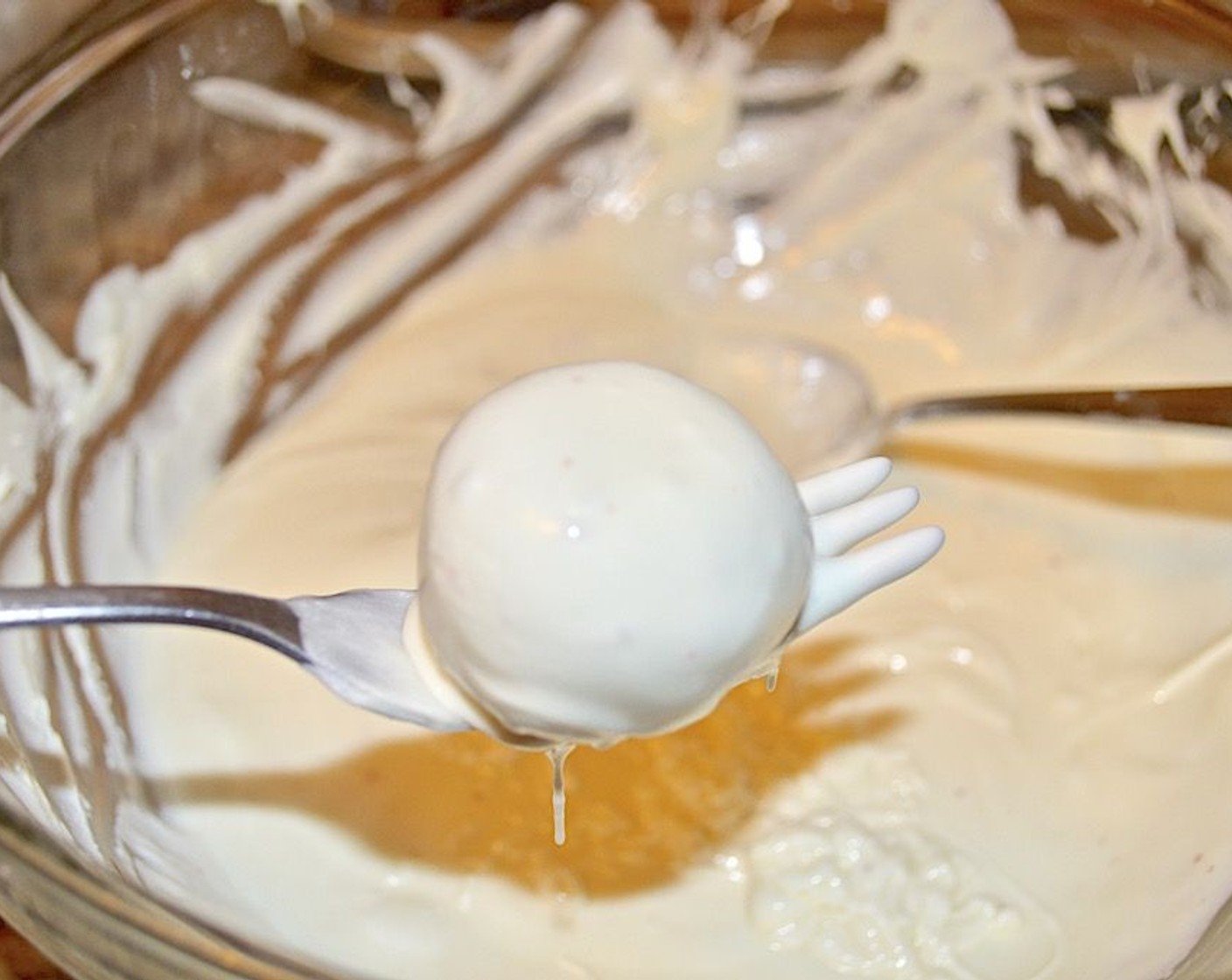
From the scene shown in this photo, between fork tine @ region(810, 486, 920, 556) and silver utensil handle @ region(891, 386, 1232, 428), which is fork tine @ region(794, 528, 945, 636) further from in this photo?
silver utensil handle @ region(891, 386, 1232, 428)

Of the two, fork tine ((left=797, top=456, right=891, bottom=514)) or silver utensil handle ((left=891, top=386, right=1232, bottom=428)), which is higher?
fork tine ((left=797, top=456, right=891, bottom=514))

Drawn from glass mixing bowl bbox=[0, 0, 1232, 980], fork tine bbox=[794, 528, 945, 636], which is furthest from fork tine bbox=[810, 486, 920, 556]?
glass mixing bowl bbox=[0, 0, 1232, 980]

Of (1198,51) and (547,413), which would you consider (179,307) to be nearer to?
(547,413)

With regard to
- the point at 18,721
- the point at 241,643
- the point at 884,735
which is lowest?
the point at 884,735

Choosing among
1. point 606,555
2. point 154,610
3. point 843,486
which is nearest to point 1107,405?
point 843,486

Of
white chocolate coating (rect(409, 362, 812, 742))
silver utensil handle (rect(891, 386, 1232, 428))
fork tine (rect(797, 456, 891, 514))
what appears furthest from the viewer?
silver utensil handle (rect(891, 386, 1232, 428))

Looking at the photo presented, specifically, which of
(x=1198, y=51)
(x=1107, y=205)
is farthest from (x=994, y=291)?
(x=1198, y=51)

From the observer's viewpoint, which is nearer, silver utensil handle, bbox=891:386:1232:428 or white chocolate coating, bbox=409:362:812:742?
white chocolate coating, bbox=409:362:812:742

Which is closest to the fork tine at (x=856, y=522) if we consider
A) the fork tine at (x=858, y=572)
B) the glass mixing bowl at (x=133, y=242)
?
the fork tine at (x=858, y=572)
